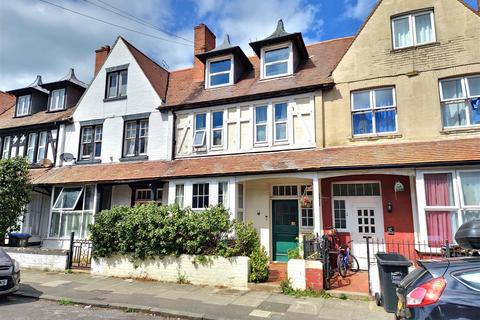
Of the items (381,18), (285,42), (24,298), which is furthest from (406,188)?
(24,298)

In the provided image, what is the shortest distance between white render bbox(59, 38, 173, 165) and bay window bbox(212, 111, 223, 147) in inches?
84.1

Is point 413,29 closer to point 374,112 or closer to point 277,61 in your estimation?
point 374,112

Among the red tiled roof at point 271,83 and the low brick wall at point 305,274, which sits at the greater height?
the red tiled roof at point 271,83

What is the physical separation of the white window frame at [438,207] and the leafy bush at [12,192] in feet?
51.6

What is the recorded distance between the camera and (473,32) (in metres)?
11.3

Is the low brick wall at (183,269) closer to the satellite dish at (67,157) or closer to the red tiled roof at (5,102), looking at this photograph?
the satellite dish at (67,157)

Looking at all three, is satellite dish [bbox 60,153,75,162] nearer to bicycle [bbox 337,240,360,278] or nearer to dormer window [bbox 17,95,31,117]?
dormer window [bbox 17,95,31,117]

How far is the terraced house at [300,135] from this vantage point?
10898mm

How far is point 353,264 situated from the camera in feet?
36.9

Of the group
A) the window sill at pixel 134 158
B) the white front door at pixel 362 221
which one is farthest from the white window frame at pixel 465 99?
the window sill at pixel 134 158

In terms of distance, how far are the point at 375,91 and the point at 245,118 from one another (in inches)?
205

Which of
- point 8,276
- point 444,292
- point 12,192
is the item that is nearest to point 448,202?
point 444,292

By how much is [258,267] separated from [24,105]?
18649 mm

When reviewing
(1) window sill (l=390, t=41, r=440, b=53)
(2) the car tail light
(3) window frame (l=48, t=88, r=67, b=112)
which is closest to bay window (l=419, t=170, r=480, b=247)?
(1) window sill (l=390, t=41, r=440, b=53)
